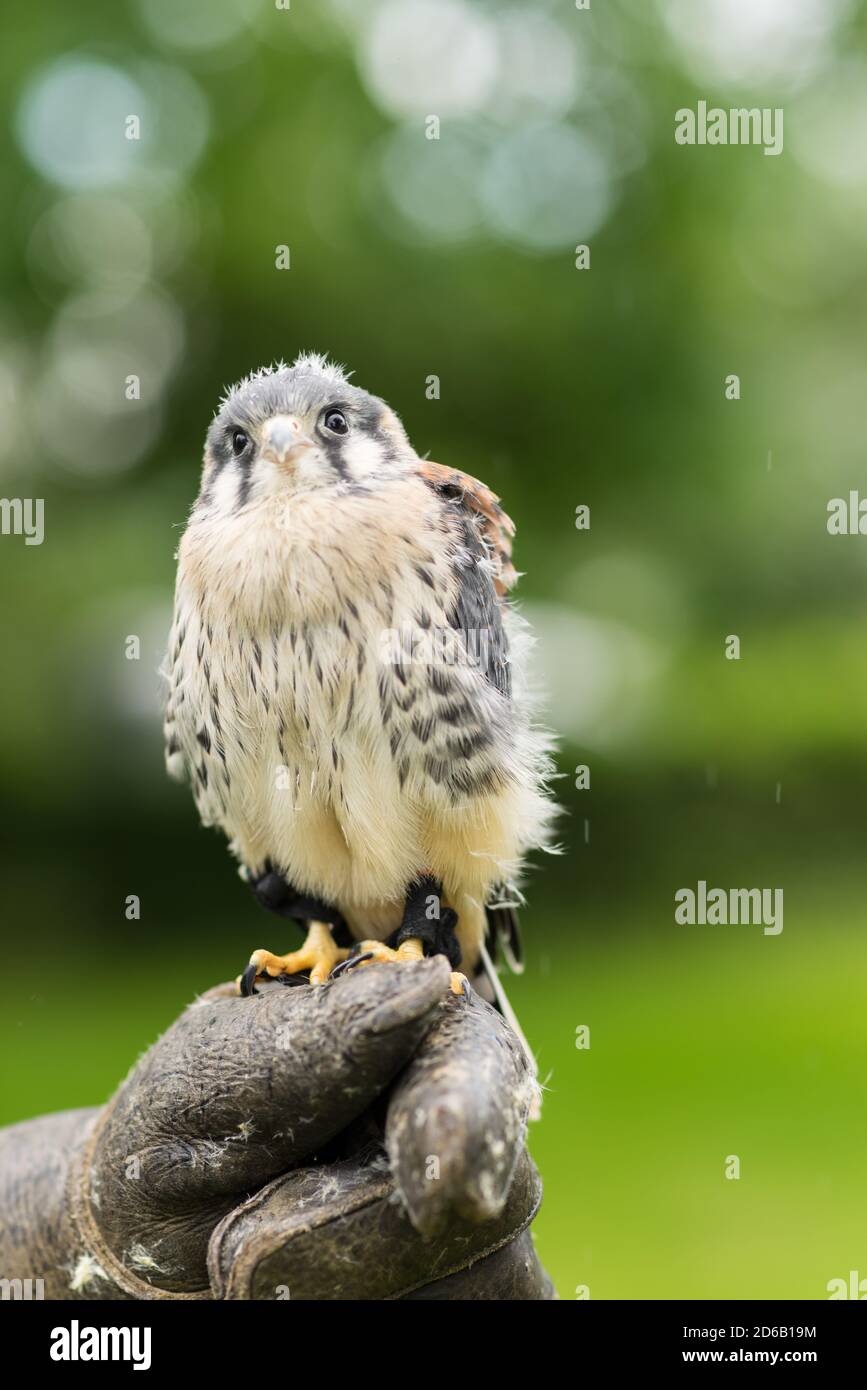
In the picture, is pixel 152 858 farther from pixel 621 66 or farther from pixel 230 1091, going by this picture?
pixel 621 66

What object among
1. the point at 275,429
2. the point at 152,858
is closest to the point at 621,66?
the point at 152,858

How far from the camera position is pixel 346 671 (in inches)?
76.7

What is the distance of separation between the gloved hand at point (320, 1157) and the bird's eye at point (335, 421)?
3.01 feet

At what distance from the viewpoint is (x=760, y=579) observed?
740cm

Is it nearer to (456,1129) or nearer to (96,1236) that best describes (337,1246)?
(456,1129)

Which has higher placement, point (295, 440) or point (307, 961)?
point (295, 440)

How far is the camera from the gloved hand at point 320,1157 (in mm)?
1461

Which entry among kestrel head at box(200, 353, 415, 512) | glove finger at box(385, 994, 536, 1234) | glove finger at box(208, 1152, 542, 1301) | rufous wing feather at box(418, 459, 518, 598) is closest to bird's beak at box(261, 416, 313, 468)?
kestrel head at box(200, 353, 415, 512)

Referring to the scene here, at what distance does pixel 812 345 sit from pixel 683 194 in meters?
1.33

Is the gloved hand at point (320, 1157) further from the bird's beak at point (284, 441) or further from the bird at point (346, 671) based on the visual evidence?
the bird's beak at point (284, 441)

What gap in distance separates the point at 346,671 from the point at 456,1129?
80cm

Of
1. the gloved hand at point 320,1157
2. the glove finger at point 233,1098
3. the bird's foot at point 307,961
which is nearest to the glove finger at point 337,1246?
the gloved hand at point 320,1157

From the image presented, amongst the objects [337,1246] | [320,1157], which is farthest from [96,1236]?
[337,1246]

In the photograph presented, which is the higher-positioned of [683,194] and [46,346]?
[683,194]
